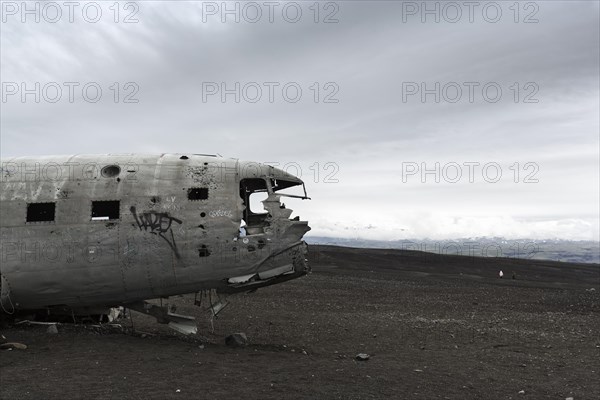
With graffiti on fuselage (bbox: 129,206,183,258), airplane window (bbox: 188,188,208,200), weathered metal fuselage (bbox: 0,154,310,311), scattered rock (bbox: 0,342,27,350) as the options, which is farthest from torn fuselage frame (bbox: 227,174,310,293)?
scattered rock (bbox: 0,342,27,350)

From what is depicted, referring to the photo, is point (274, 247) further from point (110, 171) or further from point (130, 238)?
point (110, 171)

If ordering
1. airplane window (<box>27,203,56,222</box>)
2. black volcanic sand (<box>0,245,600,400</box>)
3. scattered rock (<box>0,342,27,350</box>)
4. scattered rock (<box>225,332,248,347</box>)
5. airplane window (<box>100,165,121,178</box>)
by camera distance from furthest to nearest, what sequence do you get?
1. scattered rock (<box>225,332,248,347</box>)
2. airplane window (<box>100,165,121,178</box>)
3. airplane window (<box>27,203,56,222</box>)
4. scattered rock (<box>0,342,27,350</box>)
5. black volcanic sand (<box>0,245,600,400</box>)

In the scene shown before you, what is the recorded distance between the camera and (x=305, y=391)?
1074 centimetres

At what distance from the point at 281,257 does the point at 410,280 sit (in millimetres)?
36780

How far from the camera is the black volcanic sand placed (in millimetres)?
10859

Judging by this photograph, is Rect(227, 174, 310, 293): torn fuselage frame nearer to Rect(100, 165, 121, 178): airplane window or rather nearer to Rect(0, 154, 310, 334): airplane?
Rect(0, 154, 310, 334): airplane

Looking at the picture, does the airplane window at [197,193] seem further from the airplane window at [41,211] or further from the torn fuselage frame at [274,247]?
the airplane window at [41,211]

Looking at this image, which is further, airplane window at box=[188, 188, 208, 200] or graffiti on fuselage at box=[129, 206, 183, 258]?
airplane window at box=[188, 188, 208, 200]

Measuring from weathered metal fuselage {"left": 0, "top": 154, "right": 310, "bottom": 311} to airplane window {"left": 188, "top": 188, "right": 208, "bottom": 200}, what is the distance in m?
0.03

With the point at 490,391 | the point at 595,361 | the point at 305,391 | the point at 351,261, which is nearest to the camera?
the point at 305,391

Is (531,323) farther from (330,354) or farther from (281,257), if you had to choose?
(281,257)

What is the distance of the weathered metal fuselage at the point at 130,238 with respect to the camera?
14.2 m

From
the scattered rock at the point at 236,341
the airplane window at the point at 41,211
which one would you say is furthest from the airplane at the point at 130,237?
the scattered rock at the point at 236,341

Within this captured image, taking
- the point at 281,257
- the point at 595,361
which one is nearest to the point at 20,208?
the point at 281,257
